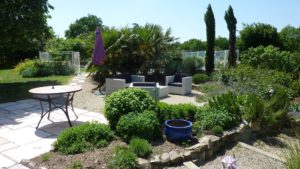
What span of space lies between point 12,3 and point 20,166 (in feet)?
28.8

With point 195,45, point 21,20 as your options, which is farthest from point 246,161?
point 195,45

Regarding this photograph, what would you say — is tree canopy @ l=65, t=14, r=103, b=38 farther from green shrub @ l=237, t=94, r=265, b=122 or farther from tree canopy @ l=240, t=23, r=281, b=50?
green shrub @ l=237, t=94, r=265, b=122

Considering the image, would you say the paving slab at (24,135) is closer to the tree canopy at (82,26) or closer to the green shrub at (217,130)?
the green shrub at (217,130)

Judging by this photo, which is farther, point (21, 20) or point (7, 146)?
point (21, 20)

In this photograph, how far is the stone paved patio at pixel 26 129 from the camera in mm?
4348

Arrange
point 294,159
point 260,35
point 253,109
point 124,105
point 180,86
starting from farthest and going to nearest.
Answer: point 260,35 → point 180,86 → point 253,109 → point 124,105 → point 294,159

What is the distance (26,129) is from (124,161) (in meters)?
2.92

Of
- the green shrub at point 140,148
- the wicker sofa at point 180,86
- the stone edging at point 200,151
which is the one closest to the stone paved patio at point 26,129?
the green shrub at point 140,148

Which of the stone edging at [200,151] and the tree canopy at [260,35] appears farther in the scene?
the tree canopy at [260,35]

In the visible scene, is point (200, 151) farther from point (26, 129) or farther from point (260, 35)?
point (260, 35)

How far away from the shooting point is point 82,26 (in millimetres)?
56250

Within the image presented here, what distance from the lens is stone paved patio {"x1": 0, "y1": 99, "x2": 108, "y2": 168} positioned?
4348mm

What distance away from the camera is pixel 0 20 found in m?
10.2

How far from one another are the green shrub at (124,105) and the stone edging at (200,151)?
4.02 feet
